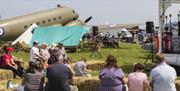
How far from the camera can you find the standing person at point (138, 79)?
1211cm

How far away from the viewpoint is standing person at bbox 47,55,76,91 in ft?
41.8

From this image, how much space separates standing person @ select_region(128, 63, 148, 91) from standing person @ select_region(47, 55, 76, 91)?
5.11 feet

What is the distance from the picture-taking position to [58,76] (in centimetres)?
1275

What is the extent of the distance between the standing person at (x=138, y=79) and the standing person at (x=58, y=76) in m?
1.56

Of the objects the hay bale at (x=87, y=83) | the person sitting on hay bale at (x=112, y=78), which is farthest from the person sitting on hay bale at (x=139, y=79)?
the hay bale at (x=87, y=83)

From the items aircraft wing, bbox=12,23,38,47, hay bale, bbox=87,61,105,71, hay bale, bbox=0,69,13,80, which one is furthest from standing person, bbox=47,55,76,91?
aircraft wing, bbox=12,23,38,47

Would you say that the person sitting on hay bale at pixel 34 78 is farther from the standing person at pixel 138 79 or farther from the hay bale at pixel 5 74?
the hay bale at pixel 5 74

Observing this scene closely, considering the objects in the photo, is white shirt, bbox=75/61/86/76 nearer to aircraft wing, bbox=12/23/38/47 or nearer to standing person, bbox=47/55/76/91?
standing person, bbox=47/55/76/91

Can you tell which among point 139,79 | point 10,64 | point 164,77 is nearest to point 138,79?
point 139,79

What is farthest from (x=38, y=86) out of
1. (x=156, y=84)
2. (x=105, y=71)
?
(x=156, y=84)

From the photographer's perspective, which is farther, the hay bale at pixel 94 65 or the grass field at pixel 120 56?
the grass field at pixel 120 56

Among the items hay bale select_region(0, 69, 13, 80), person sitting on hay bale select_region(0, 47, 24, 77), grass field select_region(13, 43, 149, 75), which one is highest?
person sitting on hay bale select_region(0, 47, 24, 77)

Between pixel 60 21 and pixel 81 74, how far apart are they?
91.5ft

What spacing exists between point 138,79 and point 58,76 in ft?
6.15
